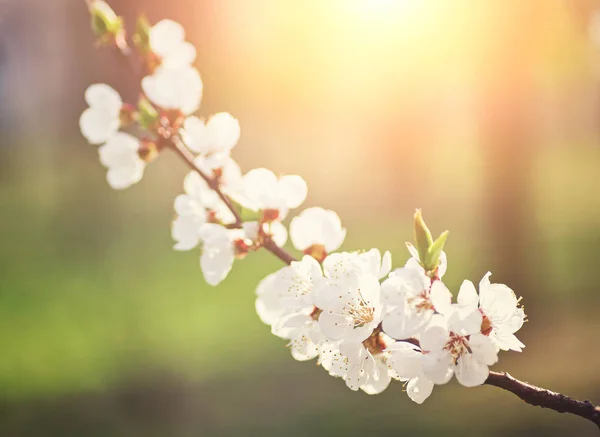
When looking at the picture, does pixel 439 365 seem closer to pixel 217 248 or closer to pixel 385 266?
pixel 385 266


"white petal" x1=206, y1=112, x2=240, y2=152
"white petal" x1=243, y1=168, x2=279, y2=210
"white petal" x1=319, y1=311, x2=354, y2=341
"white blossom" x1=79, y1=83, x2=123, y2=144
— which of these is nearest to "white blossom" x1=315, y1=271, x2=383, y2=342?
"white petal" x1=319, y1=311, x2=354, y2=341

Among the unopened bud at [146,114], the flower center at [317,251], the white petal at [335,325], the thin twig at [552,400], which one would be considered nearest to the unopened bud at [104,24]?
the unopened bud at [146,114]

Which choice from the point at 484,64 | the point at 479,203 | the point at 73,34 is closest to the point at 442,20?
the point at 484,64

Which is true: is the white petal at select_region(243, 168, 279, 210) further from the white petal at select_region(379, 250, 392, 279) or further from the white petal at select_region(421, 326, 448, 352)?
the white petal at select_region(421, 326, 448, 352)

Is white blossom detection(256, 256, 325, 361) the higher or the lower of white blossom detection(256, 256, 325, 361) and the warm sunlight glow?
the lower

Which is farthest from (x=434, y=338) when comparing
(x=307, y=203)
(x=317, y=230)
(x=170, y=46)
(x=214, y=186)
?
(x=307, y=203)

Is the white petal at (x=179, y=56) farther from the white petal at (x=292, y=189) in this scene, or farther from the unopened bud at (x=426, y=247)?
the unopened bud at (x=426, y=247)
